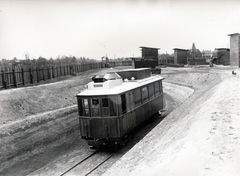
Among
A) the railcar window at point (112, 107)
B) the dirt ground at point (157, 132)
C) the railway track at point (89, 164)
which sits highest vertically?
the railcar window at point (112, 107)

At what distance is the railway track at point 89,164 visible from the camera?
9.91m

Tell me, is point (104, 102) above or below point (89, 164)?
above

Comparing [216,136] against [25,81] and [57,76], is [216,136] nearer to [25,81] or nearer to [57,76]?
[25,81]

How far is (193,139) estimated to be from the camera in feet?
22.8

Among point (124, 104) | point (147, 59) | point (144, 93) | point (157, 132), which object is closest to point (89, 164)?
point (124, 104)

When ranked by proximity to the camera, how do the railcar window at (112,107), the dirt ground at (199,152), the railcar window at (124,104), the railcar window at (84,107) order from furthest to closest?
the railcar window at (84,107) < the railcar window at (124,104) < the railcar window at (112,107) < the dirt ground at (199,152)

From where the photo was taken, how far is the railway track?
9.91 m

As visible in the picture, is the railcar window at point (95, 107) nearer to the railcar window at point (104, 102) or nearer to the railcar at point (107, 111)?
the railcar at point (107, 111)

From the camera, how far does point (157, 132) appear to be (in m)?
10.8

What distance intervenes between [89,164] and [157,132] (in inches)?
132

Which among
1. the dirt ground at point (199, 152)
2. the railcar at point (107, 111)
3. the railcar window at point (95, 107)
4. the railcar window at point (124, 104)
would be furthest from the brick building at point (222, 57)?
the railcar window at point (95, 107)

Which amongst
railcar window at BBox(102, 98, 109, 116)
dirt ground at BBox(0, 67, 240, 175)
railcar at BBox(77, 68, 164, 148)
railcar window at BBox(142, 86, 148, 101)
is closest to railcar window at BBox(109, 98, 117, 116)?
railcar at BBox(77, 68, 164, 148)

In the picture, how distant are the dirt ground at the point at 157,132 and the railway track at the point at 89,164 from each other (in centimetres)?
195

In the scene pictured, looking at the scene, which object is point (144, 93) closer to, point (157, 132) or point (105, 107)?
point (105, 107)
